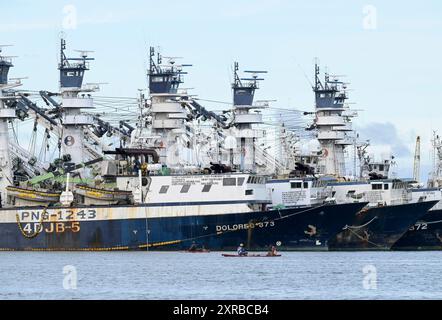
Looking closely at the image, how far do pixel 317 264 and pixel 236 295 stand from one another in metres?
24.8

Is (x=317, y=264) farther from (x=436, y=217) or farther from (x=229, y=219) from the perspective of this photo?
(x=436, y=217)

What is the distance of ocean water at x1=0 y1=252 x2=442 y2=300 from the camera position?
6375 centimetres

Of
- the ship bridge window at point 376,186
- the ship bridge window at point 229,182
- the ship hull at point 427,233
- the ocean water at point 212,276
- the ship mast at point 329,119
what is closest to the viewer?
the ocean water at point 212,276

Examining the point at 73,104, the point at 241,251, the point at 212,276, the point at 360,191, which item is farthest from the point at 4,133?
the point at 212,276

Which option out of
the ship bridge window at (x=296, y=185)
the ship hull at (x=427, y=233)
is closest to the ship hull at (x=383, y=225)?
the ship bridge window at (x=296, y=185)

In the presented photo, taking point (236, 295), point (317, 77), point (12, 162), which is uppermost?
point (317, 77)

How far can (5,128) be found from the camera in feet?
359

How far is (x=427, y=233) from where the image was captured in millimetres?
124125

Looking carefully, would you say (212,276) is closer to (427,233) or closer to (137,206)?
(137,206)

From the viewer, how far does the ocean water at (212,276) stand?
209 feet

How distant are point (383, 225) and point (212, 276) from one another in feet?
132

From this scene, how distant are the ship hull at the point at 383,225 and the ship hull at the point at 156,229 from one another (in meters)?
6.34

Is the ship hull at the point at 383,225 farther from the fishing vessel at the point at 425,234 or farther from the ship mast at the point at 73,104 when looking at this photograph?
the ship mast at the point at 73,104
